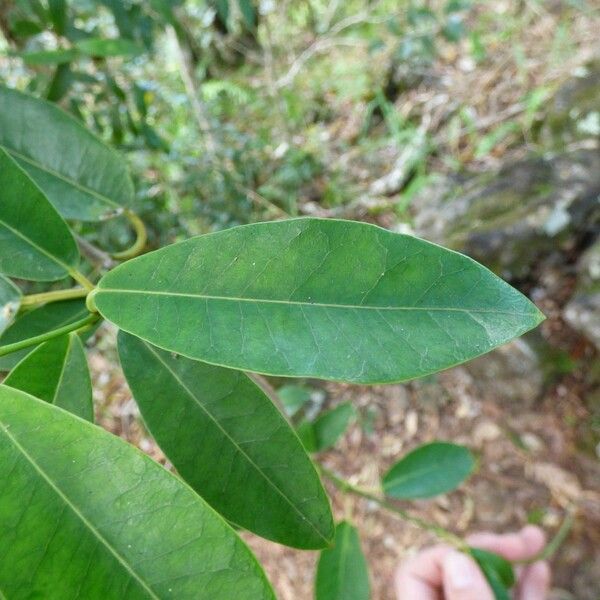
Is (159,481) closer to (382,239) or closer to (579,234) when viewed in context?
(382,239)

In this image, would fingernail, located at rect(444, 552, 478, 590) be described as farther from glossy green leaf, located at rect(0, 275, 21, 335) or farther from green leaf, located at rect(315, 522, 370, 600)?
glossy green leaf, located at rect(0, 275, 21, 335)

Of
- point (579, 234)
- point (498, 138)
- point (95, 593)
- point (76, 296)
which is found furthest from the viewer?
point (498, 138)

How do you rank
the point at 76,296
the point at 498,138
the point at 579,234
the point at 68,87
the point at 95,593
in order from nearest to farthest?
the point at 95,593, the point at 76,296, the point at 68,87, the point at 579,234, the point at 498,138

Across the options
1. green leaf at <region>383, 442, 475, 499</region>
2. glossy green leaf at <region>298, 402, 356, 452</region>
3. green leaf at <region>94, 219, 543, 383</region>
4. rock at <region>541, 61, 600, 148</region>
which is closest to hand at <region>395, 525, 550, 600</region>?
green leaf at <region>383, 442, 475, 499</region>

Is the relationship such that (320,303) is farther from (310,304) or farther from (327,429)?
(327,429)

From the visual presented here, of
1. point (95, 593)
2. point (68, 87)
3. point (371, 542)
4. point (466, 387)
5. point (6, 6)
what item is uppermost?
point (6, 6)

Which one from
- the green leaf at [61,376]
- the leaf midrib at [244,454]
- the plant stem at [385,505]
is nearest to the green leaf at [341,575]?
the plant stem at [385,505]

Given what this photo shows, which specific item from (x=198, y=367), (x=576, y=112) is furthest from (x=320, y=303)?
(x=576, y=112)

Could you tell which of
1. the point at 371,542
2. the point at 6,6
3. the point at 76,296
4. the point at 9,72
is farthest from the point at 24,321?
the point at 371,542
